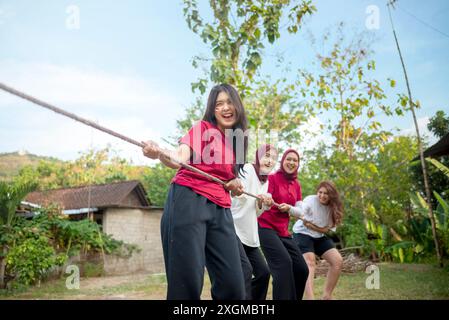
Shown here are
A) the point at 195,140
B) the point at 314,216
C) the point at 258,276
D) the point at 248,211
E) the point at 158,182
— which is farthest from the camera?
the point at 158,182

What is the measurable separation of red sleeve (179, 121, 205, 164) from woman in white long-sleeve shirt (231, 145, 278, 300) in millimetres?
1008

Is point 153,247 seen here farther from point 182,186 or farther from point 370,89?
point 182,186

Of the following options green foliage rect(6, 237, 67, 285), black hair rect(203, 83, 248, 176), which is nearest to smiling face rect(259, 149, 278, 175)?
black hair rect(203, 83, 248, 176)

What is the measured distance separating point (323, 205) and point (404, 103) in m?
4.10

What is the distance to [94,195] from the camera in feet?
48.3

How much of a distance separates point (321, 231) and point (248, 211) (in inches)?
41.7

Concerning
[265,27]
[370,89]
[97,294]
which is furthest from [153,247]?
[265,27]

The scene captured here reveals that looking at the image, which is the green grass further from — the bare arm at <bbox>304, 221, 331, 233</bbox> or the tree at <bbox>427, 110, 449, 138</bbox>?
the tree at <bbox>427, 110, 449, 138</bbox>

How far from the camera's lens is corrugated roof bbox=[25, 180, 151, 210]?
46.0 feet

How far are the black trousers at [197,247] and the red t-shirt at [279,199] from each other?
1429 mm

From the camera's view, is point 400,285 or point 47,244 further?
point 47,244

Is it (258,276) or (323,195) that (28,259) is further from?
(258,276)

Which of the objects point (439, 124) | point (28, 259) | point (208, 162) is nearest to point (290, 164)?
point (208, 162)
